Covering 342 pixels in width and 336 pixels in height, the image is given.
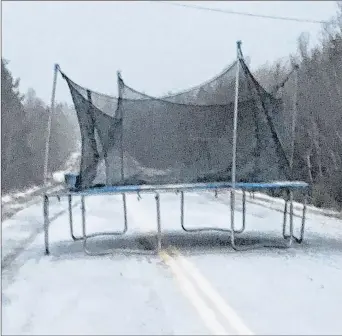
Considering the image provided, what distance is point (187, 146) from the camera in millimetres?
13383

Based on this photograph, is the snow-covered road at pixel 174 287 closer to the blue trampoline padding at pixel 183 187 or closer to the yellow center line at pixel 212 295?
the yellow center line at pixel 212 295

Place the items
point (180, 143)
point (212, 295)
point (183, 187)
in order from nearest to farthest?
point (212, 295) → point (183, 187) → point (180, 143)

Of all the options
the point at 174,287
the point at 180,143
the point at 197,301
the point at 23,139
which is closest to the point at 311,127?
the point at 23,139

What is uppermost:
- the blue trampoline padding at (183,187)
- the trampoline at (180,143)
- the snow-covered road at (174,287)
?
the trampoline at (180,143)

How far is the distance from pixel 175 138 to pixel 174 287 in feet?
14.2

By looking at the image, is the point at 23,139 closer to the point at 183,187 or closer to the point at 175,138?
the point at 175,138

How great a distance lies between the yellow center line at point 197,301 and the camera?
7219mm

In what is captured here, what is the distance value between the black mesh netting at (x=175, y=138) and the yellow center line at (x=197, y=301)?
6.14ft

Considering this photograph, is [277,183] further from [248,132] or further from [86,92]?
[86,92]

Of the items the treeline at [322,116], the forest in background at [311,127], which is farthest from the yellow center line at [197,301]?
the treeline at [322,116]

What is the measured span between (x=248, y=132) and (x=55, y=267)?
4002 mm

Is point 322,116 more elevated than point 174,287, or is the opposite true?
point 322,116

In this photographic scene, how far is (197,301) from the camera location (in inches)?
339

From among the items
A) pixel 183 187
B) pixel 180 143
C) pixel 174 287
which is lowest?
pixel 174 287
